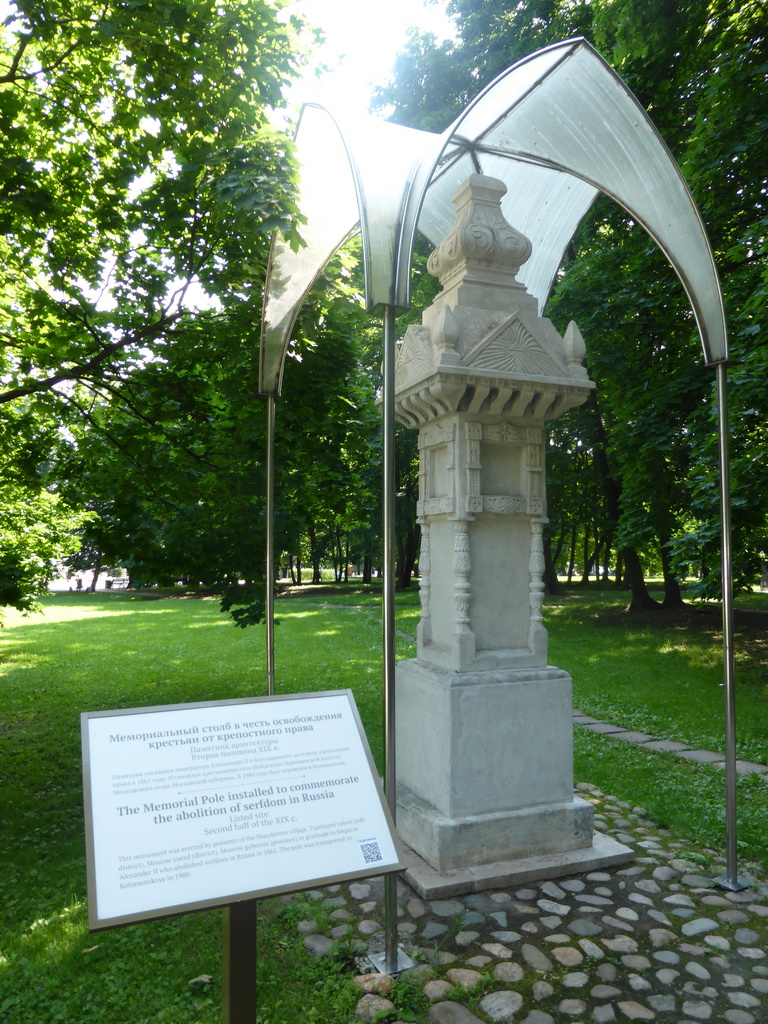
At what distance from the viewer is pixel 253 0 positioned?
5.87 metres

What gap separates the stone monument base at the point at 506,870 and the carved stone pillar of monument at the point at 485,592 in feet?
0.04

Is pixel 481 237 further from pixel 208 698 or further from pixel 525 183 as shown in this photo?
pixel 208 698

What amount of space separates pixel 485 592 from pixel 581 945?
2.13 metres

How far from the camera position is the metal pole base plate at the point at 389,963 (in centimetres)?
339

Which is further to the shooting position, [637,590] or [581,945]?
[637,590]

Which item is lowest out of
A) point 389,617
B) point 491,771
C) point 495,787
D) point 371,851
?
point 495,787

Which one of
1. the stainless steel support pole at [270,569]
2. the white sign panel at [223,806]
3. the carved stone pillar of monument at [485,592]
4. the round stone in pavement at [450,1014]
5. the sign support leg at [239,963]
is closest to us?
the white sign panel at [223,806]

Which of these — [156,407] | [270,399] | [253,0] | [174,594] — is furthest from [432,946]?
[174,594]

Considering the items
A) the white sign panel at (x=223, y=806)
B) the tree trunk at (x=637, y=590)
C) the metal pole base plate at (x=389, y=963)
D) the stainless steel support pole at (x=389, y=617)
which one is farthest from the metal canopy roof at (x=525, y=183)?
the tree trunk at (x=637, y=590)

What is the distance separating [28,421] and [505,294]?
5403 millimetres

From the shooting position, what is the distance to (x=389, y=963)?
3.42 m

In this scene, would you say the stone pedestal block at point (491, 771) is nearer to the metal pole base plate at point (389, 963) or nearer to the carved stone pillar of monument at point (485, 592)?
the carved stone pillar of monument at point (485, 592)

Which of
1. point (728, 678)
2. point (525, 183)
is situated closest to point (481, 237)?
point (525, 183)

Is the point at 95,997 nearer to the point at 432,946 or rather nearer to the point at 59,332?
the point at 432,946
